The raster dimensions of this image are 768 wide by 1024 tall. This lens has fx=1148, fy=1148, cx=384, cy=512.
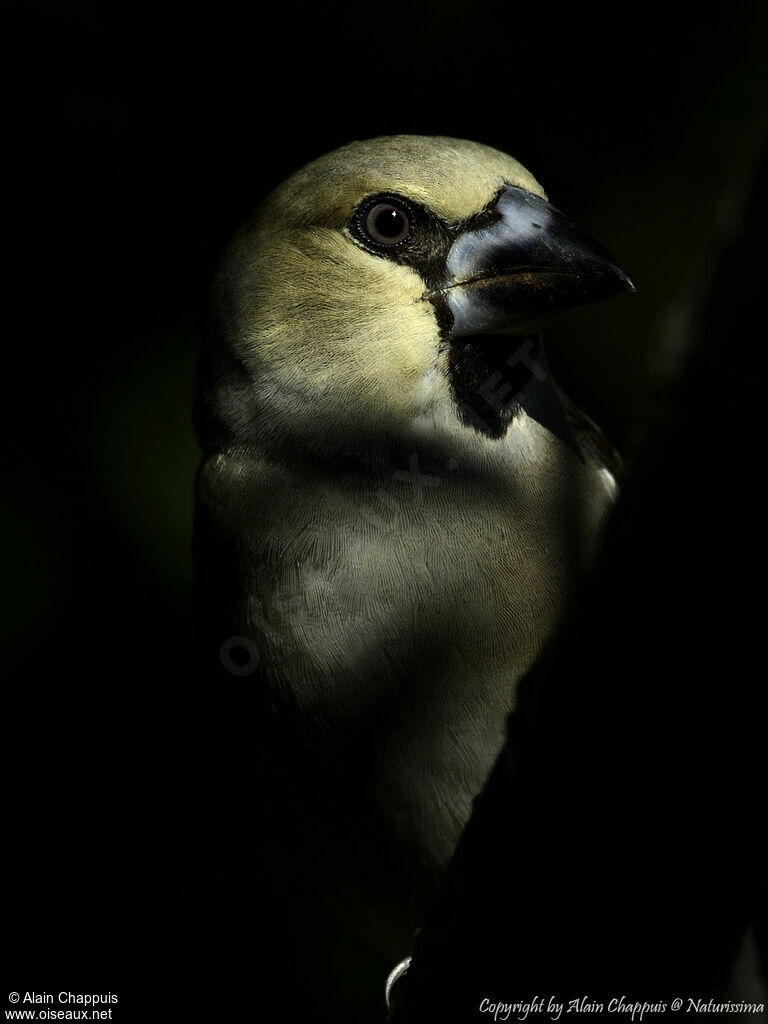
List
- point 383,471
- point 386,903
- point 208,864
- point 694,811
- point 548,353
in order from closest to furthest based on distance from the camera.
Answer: point 694,811 → point 383,471 → point 386,903 → point 208,864 → point 548,353

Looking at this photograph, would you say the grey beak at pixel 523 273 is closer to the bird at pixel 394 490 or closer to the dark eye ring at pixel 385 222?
the bird at pixel 394 490

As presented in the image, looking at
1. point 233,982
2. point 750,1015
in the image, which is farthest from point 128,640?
point 750,1015

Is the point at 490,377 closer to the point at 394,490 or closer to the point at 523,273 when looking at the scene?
the point at 523,273

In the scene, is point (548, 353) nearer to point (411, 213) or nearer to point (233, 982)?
point (411, 213)

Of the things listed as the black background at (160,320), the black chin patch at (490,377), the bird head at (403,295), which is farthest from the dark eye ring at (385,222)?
the black background at (160,320)

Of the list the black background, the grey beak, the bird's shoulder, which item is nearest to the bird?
the grey beak

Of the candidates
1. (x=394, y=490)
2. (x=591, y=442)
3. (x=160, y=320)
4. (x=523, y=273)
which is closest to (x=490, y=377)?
(x=523, y=273)

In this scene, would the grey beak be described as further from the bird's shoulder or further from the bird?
the bird's shoulder
